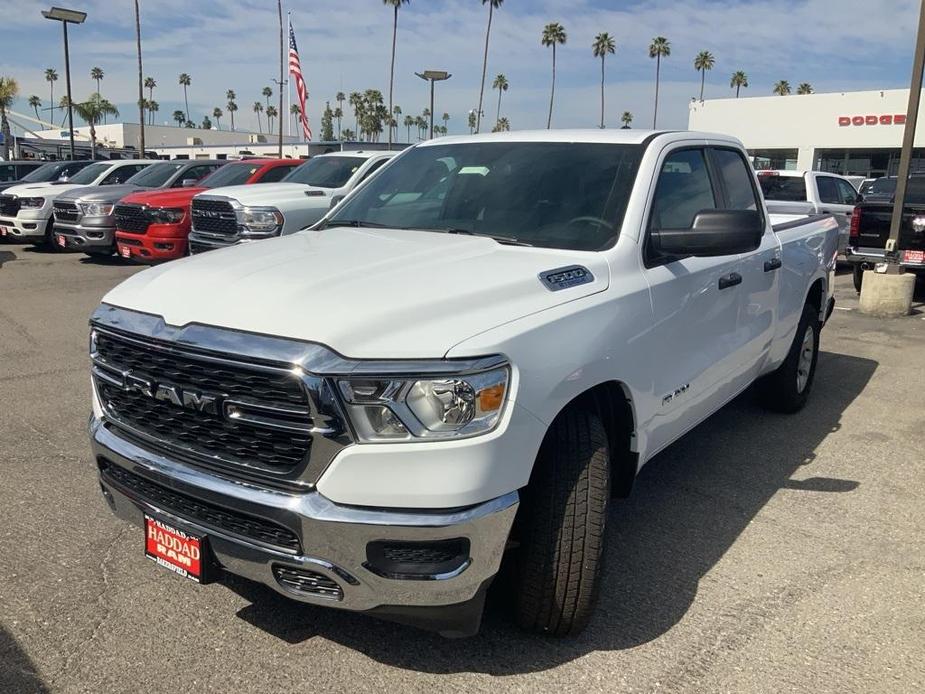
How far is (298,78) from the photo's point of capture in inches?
1172

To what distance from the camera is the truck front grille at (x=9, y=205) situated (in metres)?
15.3

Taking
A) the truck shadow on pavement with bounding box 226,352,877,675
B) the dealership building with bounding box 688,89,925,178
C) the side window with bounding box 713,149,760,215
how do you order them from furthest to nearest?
1. the dealership building with bounding box 688,89,925,178
2. the side window with bounding box 713,149,760,215
3. the truck shadow on pavement with bounding box 226,352,877,675

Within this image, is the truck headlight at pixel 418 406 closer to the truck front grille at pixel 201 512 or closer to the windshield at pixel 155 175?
the truck front grille at pixel 201 512

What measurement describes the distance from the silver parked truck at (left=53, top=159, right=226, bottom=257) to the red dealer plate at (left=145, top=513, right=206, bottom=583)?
11.4 metres

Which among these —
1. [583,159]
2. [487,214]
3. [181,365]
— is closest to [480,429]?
[181,365]

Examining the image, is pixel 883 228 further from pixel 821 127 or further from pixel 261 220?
pixel 821 127

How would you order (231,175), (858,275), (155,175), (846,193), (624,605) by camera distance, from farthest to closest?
(155,175) < (846,193) < (231,175) < (858,275) < (624,605)

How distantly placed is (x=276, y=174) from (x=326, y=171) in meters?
1.82

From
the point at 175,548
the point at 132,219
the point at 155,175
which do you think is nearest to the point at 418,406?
the point at 175,548

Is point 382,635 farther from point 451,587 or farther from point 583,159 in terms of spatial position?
point 583,159

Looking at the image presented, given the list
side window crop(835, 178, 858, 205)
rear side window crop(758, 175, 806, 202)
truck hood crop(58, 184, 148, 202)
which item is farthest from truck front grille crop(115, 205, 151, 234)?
side window crop(835, 178, 858, 205)

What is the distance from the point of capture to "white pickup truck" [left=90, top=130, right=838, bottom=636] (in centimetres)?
237

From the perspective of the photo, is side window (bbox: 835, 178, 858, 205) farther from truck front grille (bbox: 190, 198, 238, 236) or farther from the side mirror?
the side mirror

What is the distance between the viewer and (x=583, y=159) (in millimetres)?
3848
